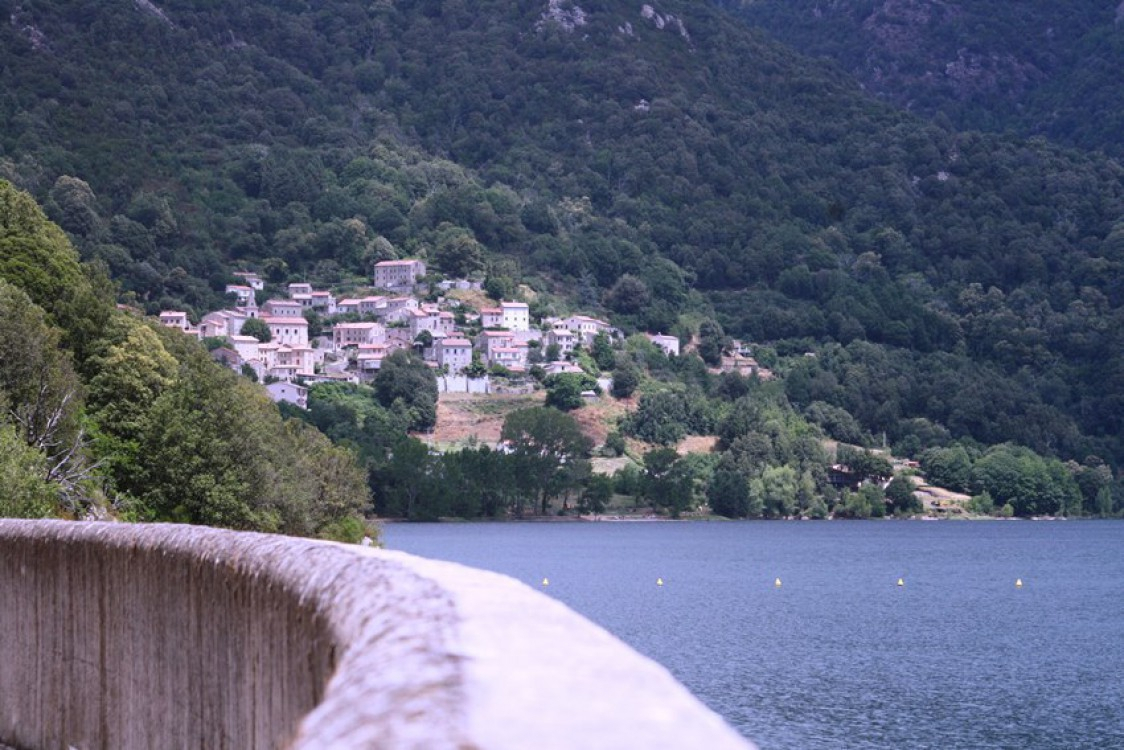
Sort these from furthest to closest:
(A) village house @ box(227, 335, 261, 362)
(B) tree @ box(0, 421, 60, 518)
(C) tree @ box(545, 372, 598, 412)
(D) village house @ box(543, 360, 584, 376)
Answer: (D) village house @ box(543, 360, 584, 376)
(A) village house @ box(227, 335, 261, 362)
(C) tree @ box(545, 372, 598, 412)
(B) tree @ box(0, 421, 60, 518)

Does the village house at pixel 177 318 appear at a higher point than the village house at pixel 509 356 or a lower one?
higher

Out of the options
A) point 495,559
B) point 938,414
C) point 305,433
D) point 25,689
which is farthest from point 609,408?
point 25,689

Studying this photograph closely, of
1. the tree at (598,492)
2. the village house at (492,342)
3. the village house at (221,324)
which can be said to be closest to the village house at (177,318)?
the village house at (221,324)

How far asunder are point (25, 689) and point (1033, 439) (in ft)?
608

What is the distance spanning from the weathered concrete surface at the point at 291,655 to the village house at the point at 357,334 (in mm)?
182907

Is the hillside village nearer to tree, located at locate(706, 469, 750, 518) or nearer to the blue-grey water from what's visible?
tree, located at locate(706, 469, 750, 518)

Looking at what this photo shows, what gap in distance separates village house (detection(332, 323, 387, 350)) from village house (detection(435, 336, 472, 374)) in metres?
8.78

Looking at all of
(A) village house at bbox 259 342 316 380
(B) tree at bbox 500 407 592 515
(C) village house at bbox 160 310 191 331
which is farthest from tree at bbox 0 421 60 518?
(C) village house at bbox 160 310 191 331

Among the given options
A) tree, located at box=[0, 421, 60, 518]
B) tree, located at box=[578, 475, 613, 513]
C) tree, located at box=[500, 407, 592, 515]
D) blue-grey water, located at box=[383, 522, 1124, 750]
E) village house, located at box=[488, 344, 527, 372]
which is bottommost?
blue-grey water, located at box=[383, 522, 1124, 750]

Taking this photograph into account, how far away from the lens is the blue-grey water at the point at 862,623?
145ft

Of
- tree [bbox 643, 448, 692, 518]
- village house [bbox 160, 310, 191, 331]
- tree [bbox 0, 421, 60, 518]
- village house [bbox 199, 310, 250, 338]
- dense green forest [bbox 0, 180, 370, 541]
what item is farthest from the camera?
village house [bbox 199, 310, 250, 338]

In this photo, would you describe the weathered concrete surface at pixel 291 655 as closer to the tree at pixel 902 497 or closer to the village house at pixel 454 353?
the tree at pixel 902 497

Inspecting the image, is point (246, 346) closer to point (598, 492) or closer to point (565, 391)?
point (565, 391)

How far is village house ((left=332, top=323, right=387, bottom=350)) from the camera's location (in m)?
193
